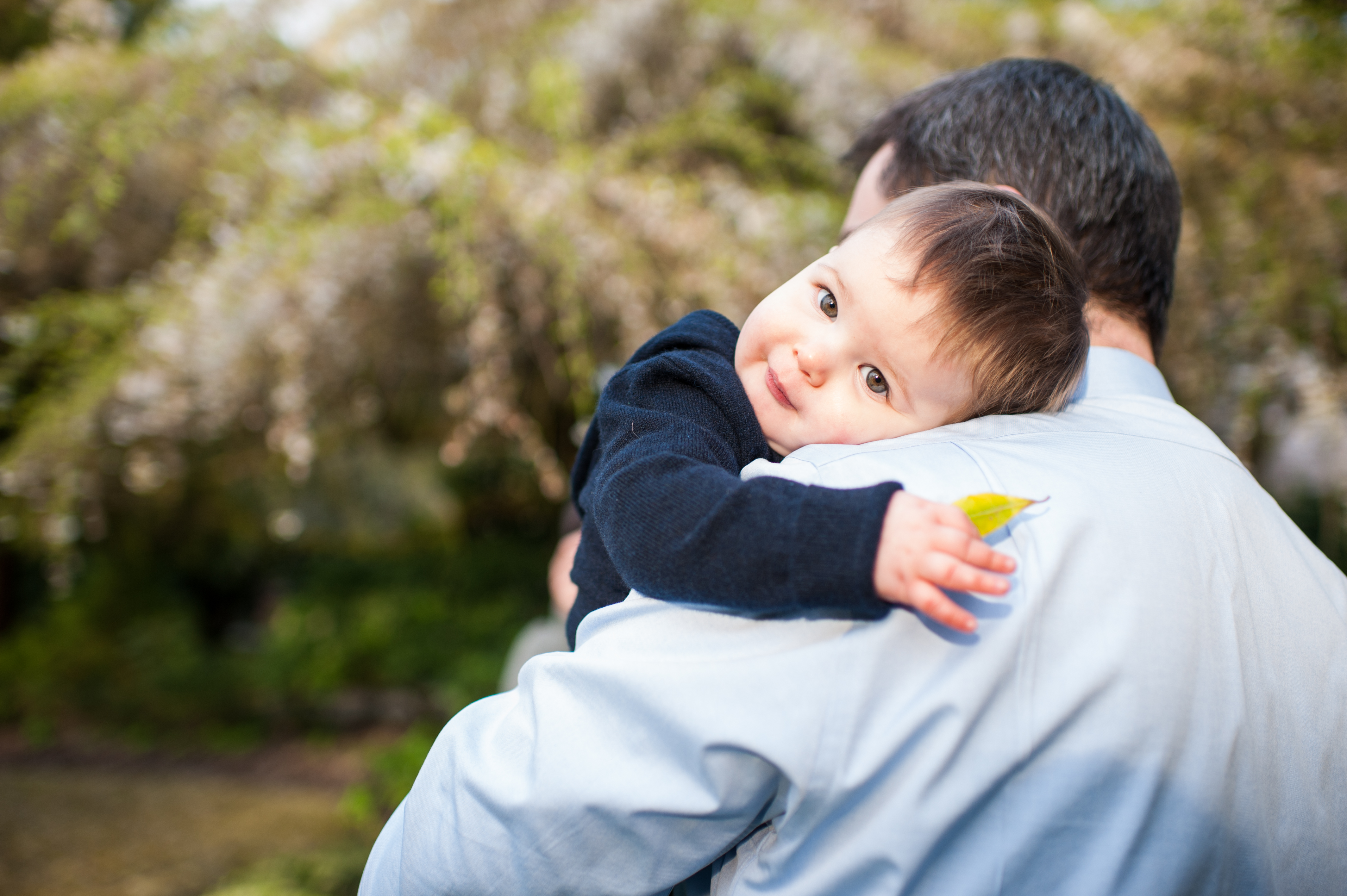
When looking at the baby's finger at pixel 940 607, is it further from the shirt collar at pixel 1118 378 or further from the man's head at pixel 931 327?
the shirt collar at pixel 1118 378

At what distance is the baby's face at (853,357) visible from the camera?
910 mm

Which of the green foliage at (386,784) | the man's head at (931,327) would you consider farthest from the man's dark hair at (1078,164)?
the green foliage at (386,784)

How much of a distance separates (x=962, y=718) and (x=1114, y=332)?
81 cm

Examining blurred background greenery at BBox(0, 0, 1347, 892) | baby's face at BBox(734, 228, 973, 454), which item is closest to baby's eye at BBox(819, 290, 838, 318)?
baby's face at BBox(734, 228, 973, 454)

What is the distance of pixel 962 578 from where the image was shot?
2.04ft

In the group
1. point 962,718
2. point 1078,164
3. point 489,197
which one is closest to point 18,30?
point 489,197

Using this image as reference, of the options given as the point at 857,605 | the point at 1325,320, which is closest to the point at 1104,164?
the point at 857,605

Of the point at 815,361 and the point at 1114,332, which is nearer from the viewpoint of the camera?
the point at 815,361

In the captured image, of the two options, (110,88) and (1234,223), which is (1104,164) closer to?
(1234,223)

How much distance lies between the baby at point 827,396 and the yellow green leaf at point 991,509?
0.08ft

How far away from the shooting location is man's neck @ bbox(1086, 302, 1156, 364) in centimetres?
115

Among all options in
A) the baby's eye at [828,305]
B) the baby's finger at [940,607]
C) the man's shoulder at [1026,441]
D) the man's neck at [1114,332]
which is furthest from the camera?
the man's neck at [1114,332]

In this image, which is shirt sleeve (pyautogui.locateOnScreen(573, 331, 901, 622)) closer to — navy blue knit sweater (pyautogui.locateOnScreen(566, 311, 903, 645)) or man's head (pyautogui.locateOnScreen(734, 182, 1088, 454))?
navy blue knit sweater (pyautogui.locateOnScreen(566, 311, 903, 645))

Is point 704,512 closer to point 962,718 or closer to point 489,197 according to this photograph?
point 962,718
